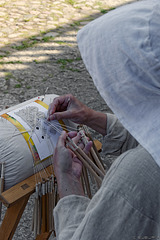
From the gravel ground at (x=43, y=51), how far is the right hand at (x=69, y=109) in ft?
2.66

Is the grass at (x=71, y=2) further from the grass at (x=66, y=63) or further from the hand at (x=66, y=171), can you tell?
the hand at (x=66, y=171)

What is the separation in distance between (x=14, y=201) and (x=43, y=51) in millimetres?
2704

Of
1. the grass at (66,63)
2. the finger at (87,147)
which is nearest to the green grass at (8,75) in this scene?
the grass at (66,63)

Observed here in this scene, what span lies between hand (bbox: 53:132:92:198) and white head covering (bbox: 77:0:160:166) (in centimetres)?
34

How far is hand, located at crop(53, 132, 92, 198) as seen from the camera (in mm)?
1012

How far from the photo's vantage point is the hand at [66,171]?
1.01 metres

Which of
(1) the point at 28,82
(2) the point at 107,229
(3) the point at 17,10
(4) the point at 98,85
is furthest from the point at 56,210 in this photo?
(3) the point at 17,10

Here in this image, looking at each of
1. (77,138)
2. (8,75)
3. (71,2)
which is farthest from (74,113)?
(71,2)

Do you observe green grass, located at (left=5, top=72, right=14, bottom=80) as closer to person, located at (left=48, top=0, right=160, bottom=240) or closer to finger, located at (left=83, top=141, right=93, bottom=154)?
finger, located at (left=83, top=141, right=93, bottom=154)

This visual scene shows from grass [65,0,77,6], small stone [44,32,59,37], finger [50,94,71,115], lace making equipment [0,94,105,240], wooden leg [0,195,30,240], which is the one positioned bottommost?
wooden leg [0,195,30,240]

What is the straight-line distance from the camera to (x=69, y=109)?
1.38 metres

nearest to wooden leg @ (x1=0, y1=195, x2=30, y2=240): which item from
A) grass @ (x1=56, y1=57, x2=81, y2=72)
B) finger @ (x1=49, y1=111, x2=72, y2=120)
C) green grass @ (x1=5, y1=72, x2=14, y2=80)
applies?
finger @ (x1=49, y1=111, x2=72, y2=120)

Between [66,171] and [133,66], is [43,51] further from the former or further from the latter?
[133,66]

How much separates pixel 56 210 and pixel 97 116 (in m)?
0.58
